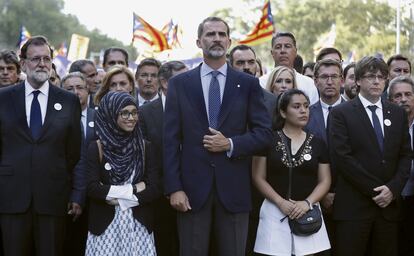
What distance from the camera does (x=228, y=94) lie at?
5.97 m

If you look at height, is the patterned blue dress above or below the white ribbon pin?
below

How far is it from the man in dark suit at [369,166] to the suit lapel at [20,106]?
2740 millimetres

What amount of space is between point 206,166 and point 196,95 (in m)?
0.60

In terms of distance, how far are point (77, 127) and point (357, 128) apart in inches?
98.9

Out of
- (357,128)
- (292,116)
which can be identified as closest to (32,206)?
(292,116)

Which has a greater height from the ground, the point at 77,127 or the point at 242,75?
the point at 242,75

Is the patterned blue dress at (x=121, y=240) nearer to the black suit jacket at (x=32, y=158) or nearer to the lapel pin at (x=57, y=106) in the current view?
the black suit jacket at (x=32, y=158)

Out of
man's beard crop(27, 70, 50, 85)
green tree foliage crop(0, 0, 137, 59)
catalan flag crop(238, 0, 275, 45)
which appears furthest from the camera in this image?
green tree foliage crop(0, 0, 137, 59)

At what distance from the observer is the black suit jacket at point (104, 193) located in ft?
19.9

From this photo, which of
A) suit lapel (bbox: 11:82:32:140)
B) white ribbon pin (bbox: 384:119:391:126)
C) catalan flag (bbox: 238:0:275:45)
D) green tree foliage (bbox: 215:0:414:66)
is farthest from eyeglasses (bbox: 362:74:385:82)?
green tree foliage (bbox: 215:0:414:66)

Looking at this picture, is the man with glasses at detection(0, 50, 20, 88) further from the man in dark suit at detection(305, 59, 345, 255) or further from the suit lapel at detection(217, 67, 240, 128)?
the man in dark suit at detection(305, 59, 345, 255)

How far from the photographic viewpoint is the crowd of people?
5.89 meters

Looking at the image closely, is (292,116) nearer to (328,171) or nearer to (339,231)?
(328,171)

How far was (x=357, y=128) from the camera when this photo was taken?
6.54 meters
